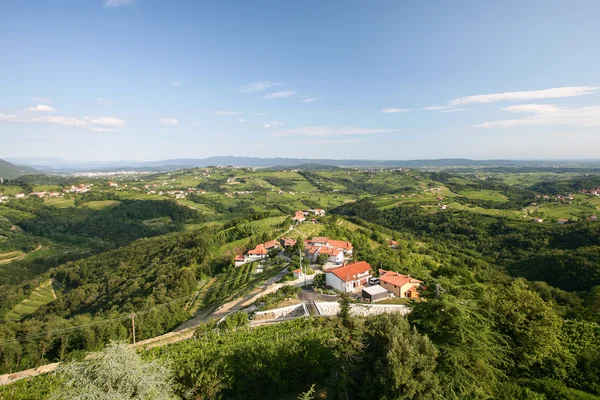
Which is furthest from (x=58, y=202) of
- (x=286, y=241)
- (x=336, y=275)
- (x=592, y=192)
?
(x=592, y=192)

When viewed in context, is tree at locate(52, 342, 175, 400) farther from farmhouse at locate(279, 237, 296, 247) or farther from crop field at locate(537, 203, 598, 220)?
crop field at locate(537, 203, 598, 220)

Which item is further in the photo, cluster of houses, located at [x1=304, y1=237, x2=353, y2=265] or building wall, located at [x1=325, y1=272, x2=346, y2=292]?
cluster of houses, located at [x1=304, y1=237, x2=353, y2=265]

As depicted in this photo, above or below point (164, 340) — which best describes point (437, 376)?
above

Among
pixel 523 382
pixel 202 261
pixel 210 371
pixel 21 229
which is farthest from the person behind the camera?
pixel 21 229

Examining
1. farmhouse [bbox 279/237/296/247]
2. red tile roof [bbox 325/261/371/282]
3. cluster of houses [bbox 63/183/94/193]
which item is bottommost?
farmhouse [bbox 279/237/296/247]

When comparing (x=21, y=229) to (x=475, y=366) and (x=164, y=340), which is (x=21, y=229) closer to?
(x=164, y=340)

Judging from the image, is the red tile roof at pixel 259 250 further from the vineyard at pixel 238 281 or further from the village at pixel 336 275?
the vineyard at pixel 238 281

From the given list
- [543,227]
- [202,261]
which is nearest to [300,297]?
[202,261]

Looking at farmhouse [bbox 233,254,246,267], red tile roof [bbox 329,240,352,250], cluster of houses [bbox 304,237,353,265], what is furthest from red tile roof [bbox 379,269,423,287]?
farmhouse [bbox 233,254,246,267]
